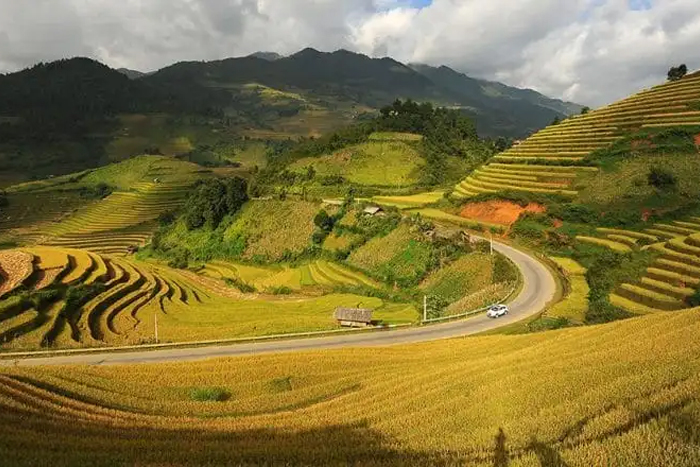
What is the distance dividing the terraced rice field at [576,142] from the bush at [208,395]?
54.3 m

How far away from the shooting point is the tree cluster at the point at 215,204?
87.8 meters

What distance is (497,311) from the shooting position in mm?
36375

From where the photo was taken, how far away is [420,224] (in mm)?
58094

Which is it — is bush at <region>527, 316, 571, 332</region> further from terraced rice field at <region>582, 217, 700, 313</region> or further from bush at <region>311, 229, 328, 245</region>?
bush at <region>311, 229, 328, 245</region>

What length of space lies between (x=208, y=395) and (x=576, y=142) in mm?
73152

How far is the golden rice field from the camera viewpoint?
376 inches

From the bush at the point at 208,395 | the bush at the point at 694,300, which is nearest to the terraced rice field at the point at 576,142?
the bush at the point at 694,300

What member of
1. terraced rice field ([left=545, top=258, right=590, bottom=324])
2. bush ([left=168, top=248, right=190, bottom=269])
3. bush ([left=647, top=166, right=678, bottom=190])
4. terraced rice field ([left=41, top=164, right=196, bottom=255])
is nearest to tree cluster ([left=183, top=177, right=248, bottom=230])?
bush ([left=168, top=248, right=190, bottom=269])

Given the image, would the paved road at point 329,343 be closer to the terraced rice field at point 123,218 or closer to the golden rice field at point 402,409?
the golden rice field at point 402,409

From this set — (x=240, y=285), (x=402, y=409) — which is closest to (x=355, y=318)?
(x=402, y=409)

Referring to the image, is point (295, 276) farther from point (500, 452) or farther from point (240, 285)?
point (500, 452)

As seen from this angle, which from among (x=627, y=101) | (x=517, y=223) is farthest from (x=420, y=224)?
(x=627, y=101)

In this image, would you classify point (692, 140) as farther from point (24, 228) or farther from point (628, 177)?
point (24, 228)

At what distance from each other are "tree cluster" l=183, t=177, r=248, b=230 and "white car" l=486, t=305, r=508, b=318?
60943mm
